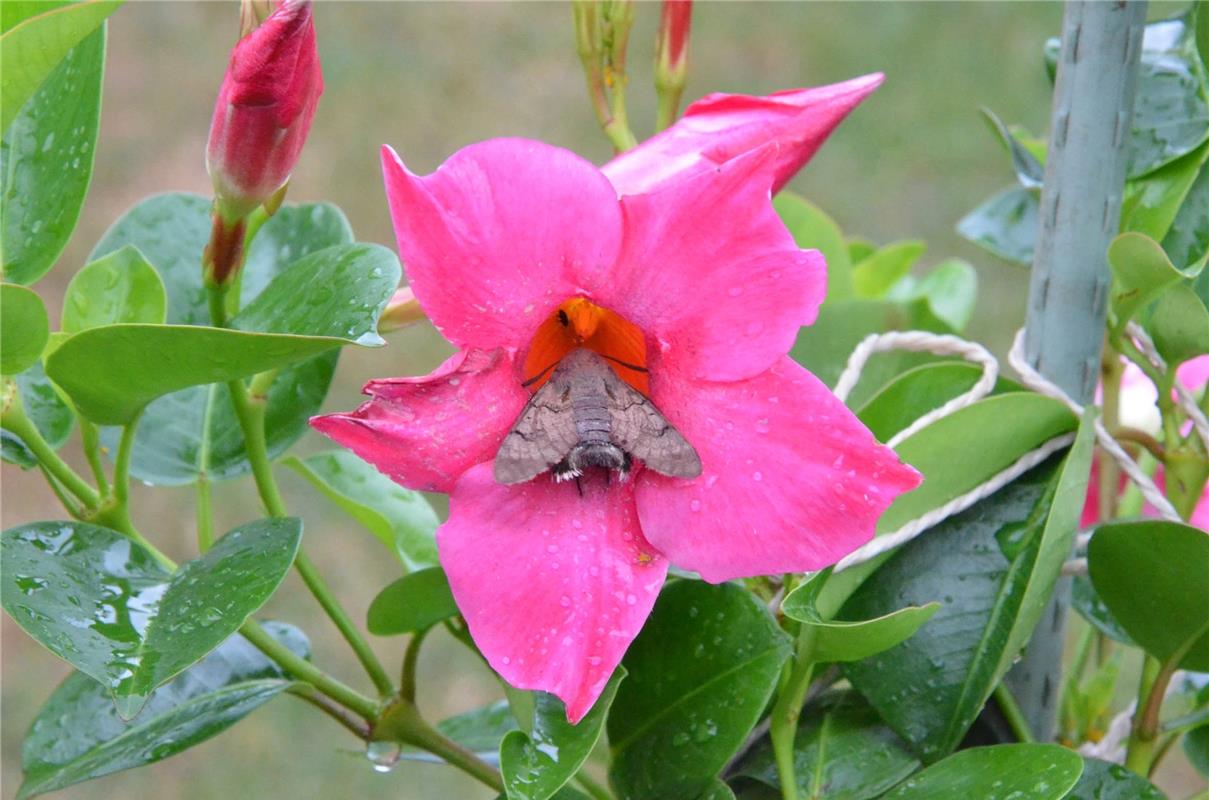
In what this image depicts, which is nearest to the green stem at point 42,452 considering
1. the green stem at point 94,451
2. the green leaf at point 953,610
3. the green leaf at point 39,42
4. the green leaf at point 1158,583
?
the green stem at point 94,451

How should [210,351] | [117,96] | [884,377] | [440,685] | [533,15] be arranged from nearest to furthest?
[210,351]
[884,377]
[440,685]
[117,96]
[533,15]

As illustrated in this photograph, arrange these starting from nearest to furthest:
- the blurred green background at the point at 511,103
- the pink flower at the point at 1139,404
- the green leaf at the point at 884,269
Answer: the pink flower at the point at 1139,404, the green leaf at the point at 884,269, the blurred green background at the point at 511,103

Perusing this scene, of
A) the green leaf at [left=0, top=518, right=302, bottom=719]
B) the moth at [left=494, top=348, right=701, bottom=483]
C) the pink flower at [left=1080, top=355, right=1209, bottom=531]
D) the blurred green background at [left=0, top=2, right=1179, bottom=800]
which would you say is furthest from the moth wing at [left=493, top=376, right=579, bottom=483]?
the blurred green background at [left=0, top=2, right=1179, bottom=800]

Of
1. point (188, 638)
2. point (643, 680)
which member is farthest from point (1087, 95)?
point (188, 638)

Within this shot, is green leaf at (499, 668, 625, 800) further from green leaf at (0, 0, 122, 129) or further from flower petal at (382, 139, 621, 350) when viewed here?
green leaf at (0, 0, 122, 129)

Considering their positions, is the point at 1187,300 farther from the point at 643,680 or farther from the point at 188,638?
the point at 188,638

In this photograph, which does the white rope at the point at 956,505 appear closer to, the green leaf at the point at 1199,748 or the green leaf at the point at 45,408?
the green leaf at the point at 1199,748
